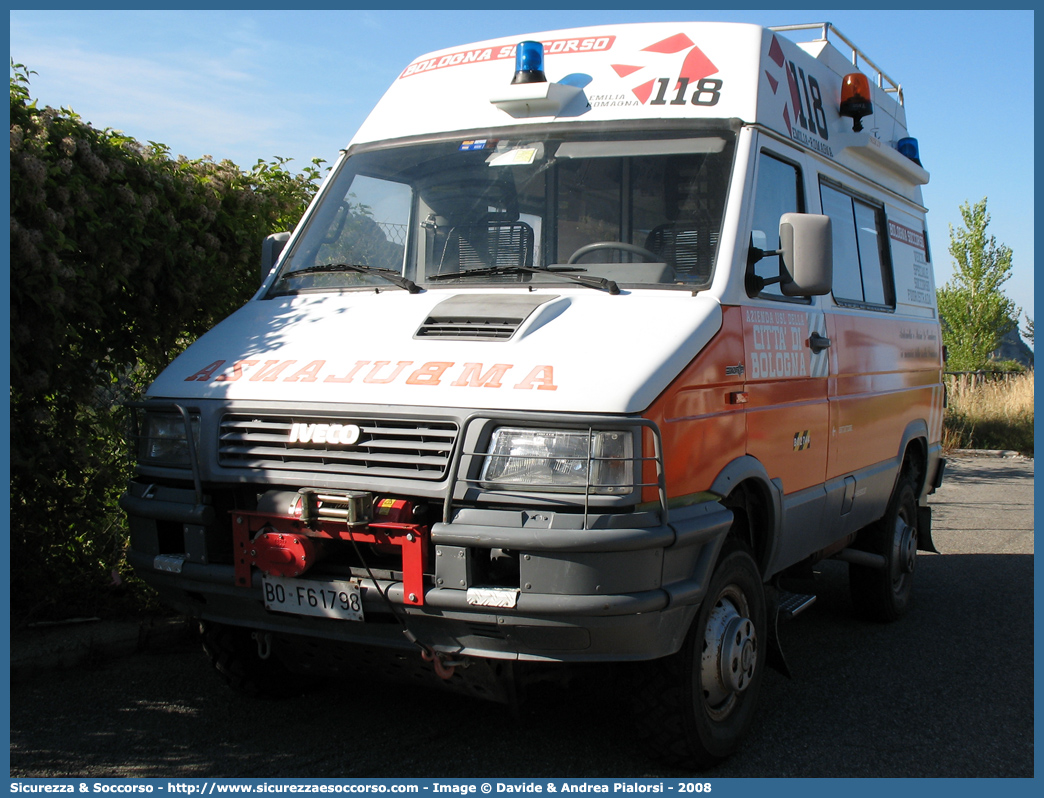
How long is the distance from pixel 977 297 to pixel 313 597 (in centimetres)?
2538

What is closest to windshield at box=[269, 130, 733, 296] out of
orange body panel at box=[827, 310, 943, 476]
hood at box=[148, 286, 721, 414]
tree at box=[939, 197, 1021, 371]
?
hood at box=[148, 286, 721, 414]

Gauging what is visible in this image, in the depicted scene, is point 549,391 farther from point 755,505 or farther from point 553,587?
point 755,505

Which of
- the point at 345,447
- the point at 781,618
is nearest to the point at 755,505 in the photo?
the point at 781,618

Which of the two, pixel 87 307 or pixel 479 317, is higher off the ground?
pixel 87 307

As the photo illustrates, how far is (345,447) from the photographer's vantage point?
3.64 meters

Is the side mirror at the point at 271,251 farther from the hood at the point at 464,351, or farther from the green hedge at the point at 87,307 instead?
the hood at the point at 464,351

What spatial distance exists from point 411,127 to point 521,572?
2734 mm

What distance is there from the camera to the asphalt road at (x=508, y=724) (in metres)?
3.97

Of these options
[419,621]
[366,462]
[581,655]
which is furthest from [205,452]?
[581,655]

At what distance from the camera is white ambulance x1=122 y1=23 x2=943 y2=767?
338cm

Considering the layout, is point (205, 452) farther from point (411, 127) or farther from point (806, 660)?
point (806, 660)

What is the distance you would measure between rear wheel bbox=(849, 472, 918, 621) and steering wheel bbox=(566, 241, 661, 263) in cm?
316

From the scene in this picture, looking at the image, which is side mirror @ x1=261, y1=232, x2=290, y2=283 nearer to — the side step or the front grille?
the front grille

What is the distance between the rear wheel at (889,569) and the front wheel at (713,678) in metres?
2.39
